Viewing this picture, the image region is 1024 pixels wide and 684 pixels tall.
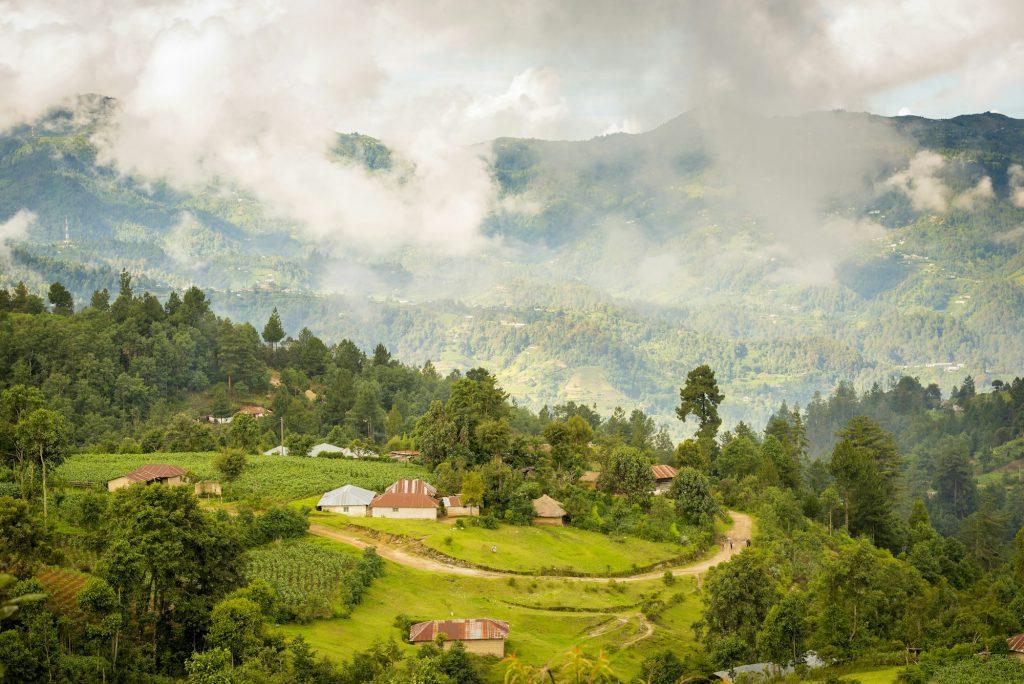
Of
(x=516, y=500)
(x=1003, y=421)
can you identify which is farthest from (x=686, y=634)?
(x=1003, y=421)

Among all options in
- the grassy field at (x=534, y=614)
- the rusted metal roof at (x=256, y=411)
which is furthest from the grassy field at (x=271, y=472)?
the rusted metal roof at (x=256, y=411)

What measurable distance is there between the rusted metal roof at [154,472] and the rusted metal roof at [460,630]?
24184 millimetres

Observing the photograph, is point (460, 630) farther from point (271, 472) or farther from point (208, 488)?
point (271, 472)

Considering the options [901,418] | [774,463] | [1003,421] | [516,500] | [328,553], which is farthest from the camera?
[901,418]

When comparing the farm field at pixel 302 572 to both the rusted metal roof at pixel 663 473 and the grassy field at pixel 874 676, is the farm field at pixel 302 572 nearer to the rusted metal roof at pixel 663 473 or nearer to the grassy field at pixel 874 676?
the grassy field at pixel 874 676

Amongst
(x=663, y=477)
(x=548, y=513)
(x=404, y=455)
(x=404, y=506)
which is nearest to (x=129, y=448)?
(x=404, y=455)

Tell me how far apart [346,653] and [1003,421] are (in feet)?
419

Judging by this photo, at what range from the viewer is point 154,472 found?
51.5m

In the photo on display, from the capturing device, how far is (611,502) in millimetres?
58812

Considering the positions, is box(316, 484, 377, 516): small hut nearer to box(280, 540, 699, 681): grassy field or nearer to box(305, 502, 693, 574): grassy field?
box(305, 502, 693, 574): grassy field

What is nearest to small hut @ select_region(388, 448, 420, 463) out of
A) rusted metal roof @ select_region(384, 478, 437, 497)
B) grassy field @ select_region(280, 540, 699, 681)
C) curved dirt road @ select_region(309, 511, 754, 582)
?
rusted metal roof @ select_region(384, 478, 437, 497)

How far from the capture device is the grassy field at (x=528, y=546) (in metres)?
45.8

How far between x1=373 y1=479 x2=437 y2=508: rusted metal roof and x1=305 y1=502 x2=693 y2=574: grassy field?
48.5 inches

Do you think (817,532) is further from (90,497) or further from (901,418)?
(901,418)
